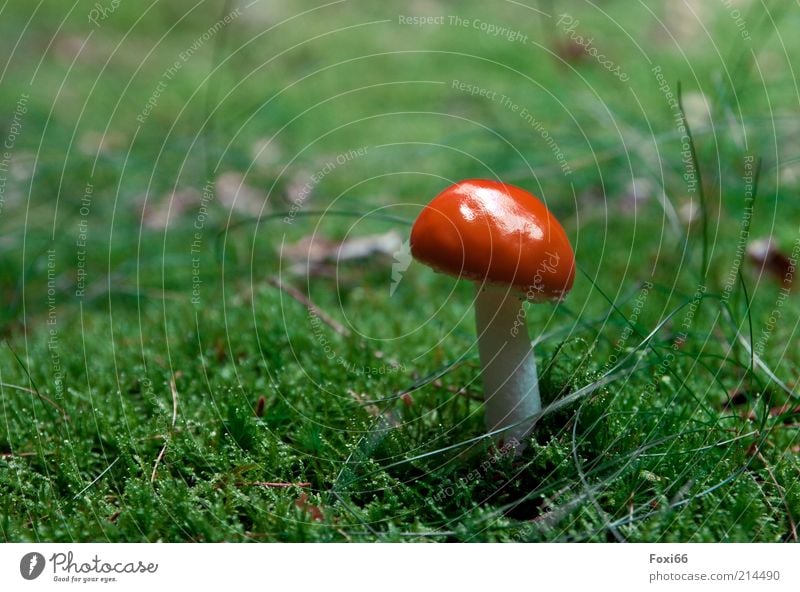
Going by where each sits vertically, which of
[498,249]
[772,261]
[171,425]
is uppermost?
[498,249]

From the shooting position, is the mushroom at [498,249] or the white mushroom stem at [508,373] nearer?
the mushroom at [498,249]

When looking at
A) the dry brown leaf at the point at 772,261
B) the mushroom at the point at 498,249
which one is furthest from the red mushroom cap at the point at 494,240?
the dry brown leaf at the point at 772,261

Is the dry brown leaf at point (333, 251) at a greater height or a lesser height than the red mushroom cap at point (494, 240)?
lesser

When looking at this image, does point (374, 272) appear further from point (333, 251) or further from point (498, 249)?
point (498, 249)

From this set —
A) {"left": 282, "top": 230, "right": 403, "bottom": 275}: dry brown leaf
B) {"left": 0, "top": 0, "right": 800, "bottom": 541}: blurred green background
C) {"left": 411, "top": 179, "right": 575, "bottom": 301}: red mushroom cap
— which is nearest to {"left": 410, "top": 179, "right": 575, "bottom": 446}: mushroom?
{"left": 411, "top": 179, "right": 575, "bottom": 301}: red mushroom cap

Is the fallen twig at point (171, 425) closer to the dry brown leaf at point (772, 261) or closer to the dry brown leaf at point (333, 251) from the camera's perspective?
the dry brown leaf at point (333, 251)


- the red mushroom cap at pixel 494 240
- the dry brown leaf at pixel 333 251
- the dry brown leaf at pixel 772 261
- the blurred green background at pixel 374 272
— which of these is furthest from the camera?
the dry brown leaf at pixel 333 251

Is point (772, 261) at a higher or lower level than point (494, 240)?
lower

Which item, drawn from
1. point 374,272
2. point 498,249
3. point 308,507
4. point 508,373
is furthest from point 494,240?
point 374,272
